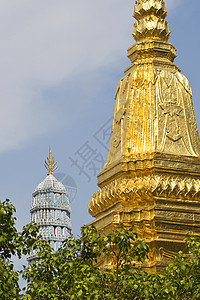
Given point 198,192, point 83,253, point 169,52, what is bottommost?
point 83,253

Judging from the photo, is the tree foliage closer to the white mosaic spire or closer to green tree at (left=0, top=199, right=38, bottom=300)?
green tree at (left=0, top=199, right=38, bottom=300)

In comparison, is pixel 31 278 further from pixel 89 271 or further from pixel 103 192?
pixel 103 192

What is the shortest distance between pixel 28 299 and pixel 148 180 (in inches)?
287

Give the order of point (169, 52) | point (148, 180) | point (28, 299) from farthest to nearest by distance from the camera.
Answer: point (169, 52) < point (148, 180) < point (28, 299)

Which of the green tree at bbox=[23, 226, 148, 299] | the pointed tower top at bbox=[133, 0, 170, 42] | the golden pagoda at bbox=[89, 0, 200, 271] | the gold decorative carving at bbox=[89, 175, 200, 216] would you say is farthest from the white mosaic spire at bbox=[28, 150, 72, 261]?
the green tree at bbox=[23, 226, 148, 299]

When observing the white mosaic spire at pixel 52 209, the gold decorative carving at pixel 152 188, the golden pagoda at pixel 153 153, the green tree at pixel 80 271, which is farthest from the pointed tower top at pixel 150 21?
the white mosaic spire at pixel 52 209

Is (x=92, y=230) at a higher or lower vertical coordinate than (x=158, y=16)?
lower

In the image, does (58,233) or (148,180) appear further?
(58,233)

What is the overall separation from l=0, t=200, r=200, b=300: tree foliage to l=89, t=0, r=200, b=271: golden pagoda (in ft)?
15.7

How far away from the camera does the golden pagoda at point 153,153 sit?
66.2 ft

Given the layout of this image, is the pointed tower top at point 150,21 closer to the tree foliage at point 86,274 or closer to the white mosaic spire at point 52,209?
the tree foliage at point 86,274

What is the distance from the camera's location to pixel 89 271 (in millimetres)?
14125

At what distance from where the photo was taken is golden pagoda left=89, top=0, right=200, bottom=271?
66.2ft

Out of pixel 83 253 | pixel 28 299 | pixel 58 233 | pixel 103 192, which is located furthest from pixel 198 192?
pixel 58 233
